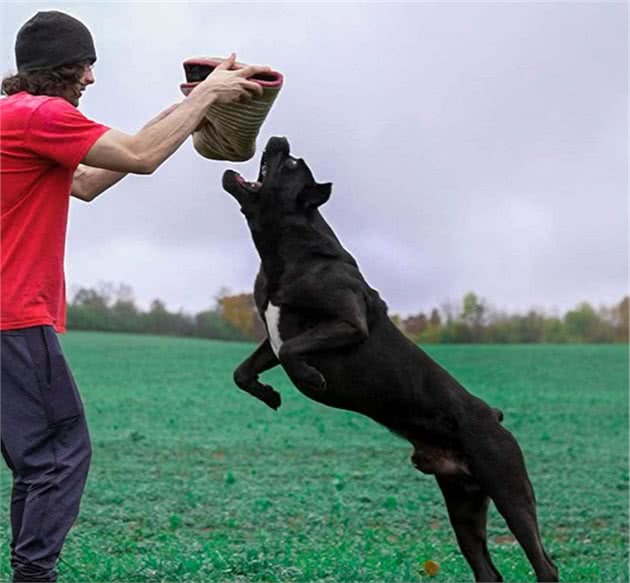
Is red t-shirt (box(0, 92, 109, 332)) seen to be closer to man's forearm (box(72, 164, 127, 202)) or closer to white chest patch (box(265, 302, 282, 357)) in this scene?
man's forearm (box(72, 164, 127, 202))

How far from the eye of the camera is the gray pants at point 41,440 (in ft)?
15.9

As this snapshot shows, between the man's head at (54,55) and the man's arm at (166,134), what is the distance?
341mm

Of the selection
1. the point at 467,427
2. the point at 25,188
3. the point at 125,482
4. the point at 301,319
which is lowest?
the point at 125,482

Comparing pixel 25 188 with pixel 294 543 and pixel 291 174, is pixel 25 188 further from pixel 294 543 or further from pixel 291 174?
pixel 294 543

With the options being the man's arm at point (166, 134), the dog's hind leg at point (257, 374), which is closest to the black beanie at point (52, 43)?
the man's arm at point (166, 134)

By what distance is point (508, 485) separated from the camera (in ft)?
18.5

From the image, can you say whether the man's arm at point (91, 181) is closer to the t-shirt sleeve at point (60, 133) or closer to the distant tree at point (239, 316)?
the t-shirt sleeve at point (60, 133)

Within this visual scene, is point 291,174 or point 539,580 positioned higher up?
point 291,174

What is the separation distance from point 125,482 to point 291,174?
8332 mm

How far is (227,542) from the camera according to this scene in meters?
9.20

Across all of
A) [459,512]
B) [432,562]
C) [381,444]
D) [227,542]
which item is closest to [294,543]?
[227,542]

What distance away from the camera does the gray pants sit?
4.85 meters

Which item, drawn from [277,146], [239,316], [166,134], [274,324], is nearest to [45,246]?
[166,134]

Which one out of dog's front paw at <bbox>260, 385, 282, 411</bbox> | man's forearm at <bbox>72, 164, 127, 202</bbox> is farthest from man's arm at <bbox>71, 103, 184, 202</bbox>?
dog's front paw at <bbox>260, 385, 282, 411</bbox>
